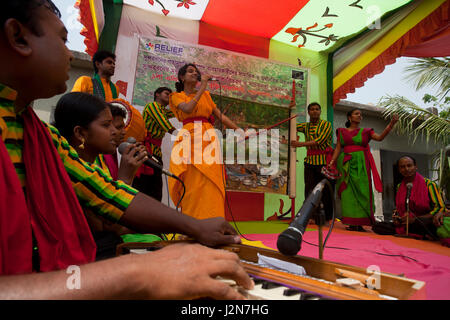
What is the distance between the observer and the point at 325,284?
20.6 inches

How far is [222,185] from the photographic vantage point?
117 inches

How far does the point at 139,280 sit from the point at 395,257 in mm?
2660

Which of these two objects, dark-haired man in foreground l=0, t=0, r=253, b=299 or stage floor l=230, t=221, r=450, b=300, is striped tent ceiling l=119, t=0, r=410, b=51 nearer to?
stage floor l=230, t=221, r=450, b=300

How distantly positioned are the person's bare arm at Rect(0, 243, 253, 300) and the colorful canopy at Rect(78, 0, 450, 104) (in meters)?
3.58

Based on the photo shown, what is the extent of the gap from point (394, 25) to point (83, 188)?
193 inches

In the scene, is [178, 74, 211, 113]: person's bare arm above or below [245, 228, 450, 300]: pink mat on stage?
above

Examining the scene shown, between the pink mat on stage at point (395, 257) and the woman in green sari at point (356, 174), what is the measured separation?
0.99m

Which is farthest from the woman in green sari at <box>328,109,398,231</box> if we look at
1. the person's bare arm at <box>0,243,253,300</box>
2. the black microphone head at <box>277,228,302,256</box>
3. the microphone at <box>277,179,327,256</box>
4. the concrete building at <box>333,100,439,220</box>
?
the person's bare arm at <box>0,243,253,300</box>

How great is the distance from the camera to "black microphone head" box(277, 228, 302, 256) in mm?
692

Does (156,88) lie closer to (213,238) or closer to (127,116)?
(127,116)

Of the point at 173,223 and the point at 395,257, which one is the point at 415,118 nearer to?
the point at 395,257

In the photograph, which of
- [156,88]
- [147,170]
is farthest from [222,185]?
[156,88]

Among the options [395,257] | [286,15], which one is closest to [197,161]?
[395,257]

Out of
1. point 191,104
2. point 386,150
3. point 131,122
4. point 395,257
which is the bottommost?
point 395,257
